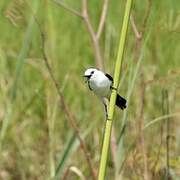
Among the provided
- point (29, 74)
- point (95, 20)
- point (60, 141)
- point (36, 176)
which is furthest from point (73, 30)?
point (36, 176)

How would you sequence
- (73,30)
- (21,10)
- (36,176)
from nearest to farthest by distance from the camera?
(21,10) < (36,176) < (73,30)

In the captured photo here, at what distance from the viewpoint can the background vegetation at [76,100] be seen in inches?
95.8

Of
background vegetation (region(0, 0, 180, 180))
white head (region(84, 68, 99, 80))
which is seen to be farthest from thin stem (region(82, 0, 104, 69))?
white head (region(84, 68, 99, 80))

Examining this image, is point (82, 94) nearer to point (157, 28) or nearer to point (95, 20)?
point (95, 20)

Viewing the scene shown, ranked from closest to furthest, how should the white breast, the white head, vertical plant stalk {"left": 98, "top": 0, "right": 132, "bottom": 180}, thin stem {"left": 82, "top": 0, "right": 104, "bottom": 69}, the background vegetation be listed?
vertical plant stalk {"left": 98, "top": 0, "right": 132, "bottom": 180} < the white breast < the white head < the background vegetation < thin stem {"left": 82, "top": 0, "right": 104, "bottom": 69}

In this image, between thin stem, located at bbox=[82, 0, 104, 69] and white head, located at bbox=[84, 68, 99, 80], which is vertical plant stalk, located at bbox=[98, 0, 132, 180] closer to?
white head, located at bbox=[84, 68, 99, 80]

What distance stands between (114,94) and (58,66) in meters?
2.70

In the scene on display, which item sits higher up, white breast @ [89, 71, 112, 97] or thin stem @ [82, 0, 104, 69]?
thin stem @ [82, 0, 104, 69]

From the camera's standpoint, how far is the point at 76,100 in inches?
147

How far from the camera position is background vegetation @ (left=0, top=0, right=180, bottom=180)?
2.43 m

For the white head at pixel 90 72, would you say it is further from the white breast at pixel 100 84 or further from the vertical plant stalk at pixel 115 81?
the vertical plant stalk at pixel 115 81

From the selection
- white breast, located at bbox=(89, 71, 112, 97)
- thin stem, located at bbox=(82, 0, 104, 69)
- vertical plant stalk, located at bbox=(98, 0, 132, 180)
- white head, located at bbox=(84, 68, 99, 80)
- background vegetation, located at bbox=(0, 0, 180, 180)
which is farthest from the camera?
thin stem, located at bbox=(82, 0, 104, 69)

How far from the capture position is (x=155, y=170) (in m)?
2.27

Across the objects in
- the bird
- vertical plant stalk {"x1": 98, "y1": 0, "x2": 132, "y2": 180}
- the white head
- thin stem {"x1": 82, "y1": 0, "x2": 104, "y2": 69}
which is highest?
thin stem {"x1": 82, "y1": 0, "x2": 104, "y2": 69}
